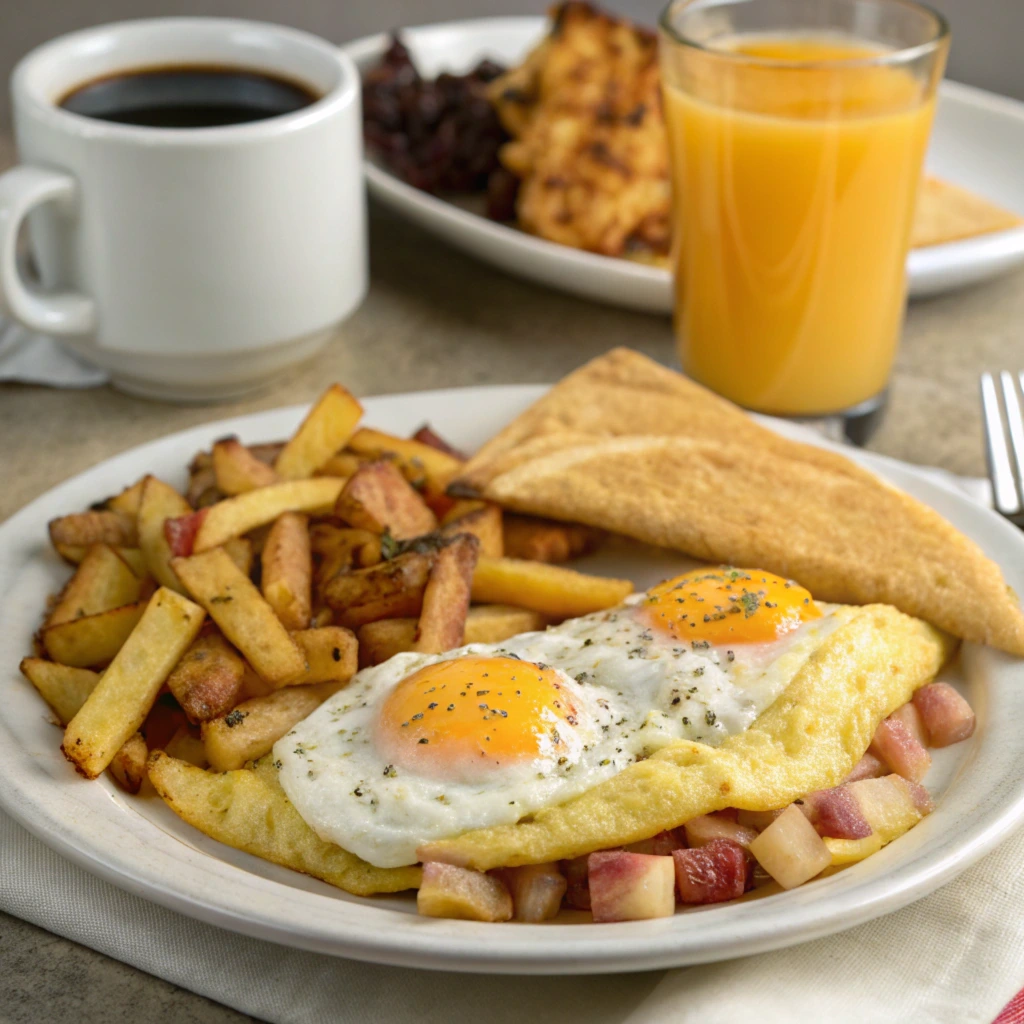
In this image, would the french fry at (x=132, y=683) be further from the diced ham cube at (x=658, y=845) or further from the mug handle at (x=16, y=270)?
the mug handle at (x=16, y=270)

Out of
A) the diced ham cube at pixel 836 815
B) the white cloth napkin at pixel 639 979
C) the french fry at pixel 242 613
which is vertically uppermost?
the french fry at pixel 242 613

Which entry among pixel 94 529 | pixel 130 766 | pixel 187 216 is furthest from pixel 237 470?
pixel 187 216

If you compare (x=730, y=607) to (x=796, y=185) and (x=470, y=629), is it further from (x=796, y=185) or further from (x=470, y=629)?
(x=796, y=185)

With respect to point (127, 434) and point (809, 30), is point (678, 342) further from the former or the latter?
point (127, 434)

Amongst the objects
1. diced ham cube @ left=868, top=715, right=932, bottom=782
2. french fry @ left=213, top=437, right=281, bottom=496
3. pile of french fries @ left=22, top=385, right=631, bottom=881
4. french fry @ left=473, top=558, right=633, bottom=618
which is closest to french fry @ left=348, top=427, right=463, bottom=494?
pile of french fries @ left=22, top=385, right=631, bottom=881

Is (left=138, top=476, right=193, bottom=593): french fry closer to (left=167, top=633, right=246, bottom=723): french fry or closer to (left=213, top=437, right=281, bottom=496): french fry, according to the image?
(left=213, top=437, right=281, bottom=496): french fry

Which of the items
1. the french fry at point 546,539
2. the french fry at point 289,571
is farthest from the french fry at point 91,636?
the french fry at point 546,539
